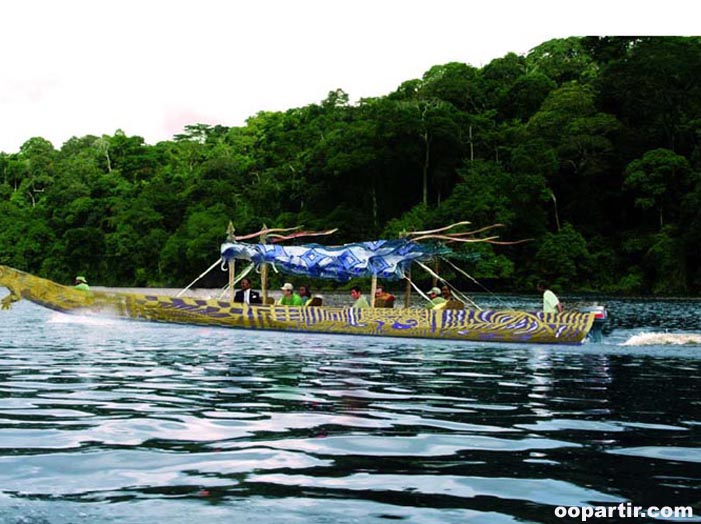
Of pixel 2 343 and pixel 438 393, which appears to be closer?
pixel 438 393

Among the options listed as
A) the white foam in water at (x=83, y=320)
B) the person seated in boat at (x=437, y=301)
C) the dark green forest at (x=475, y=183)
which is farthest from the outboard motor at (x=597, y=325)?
the dark green forest at (x=475, y=183)

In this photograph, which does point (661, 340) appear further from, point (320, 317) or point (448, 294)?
point (320, 317)

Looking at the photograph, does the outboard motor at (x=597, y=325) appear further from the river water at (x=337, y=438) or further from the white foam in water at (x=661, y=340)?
the river water at (x=337, y=438)

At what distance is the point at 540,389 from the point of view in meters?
13.7

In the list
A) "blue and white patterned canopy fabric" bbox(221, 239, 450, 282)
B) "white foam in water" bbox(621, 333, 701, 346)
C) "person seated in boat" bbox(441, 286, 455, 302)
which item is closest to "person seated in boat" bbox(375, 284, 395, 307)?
"blue and white patterned canopy fabric" bbox(221, 239, 450, 282)

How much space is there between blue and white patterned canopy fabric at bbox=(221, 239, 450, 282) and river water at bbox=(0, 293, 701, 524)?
31.6 ft

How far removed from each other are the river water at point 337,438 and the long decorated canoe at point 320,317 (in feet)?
17.9

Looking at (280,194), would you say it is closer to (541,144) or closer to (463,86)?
(463,86)

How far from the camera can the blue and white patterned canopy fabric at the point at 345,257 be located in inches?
1104

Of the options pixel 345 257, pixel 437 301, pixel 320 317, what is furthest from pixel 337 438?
pixel 345 257

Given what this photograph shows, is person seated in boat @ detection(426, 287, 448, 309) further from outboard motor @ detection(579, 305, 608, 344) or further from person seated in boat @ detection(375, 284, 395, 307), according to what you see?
outboard motor @ detection(579, 305, 608, 344)

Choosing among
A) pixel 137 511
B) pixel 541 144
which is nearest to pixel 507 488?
pixel 137 511

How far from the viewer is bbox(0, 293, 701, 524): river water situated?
6.45 m

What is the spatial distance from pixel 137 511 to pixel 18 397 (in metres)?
6.35
